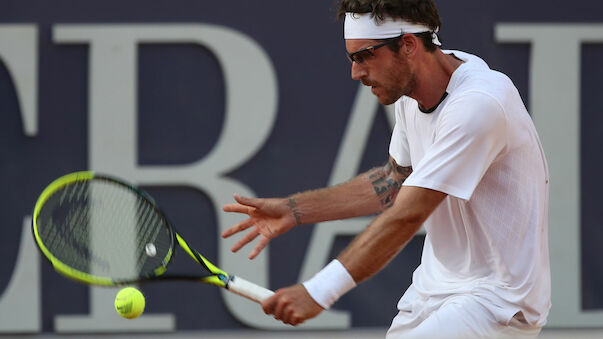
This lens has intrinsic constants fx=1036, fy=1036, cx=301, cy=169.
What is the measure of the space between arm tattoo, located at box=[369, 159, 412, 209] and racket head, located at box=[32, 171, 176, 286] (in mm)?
666

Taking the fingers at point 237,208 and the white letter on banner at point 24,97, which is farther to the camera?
the white letter on banner at point 24,97

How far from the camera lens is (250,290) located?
9.30ft

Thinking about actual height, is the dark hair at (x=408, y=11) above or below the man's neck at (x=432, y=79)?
above

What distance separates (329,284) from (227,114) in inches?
106

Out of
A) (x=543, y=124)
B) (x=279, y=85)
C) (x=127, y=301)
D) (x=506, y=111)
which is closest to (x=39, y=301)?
(x=279, y=85)

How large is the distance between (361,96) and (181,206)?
1.08 metres

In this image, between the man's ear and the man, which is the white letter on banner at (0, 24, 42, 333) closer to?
the man

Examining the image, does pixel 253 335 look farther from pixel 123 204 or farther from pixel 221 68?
pixel 123 204

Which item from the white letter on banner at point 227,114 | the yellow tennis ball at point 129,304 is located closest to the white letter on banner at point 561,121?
the white letter on banner at point 227,114

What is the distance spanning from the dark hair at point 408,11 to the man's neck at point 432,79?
0.04 metres

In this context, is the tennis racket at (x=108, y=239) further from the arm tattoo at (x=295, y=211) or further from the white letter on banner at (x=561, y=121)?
the white letter on banner at (x=561, y=121)

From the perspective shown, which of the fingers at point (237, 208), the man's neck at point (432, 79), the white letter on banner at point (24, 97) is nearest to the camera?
the man's neck at point (432, 79)

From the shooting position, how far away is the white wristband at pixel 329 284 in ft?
8.70

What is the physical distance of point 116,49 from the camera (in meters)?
5.22
